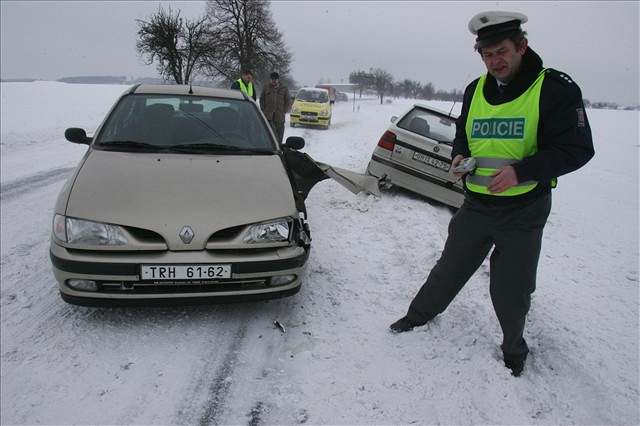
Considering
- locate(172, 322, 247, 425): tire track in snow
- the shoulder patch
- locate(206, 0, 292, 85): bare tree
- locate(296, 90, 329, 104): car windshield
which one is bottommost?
locate(172, 322, 247, 425): tire track in snow

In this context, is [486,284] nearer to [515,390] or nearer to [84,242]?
[515,390]

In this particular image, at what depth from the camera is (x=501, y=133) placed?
2203mm

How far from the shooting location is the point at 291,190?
9.99ft

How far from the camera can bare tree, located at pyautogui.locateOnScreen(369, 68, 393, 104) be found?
240ft

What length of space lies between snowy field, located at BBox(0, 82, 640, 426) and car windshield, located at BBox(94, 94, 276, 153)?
129 centimetres

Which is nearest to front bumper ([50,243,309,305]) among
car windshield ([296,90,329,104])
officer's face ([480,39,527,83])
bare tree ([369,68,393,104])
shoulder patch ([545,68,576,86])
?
officer's face ([480,39,527,83])

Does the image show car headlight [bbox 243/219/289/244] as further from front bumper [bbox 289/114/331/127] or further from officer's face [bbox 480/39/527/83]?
front bumper [bbox 289/114/331/127]

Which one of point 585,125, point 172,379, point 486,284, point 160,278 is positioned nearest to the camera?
point 585,125

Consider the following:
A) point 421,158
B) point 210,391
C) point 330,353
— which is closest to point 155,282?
point 210,391

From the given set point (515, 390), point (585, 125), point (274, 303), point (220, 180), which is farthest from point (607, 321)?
point (220, 180)

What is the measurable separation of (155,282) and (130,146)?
1456 millimetres

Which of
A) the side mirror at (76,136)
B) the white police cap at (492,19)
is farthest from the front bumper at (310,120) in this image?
the white police cap at (492,19)

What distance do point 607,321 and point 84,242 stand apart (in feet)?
13.2

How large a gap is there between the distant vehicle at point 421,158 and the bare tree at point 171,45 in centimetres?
1298
